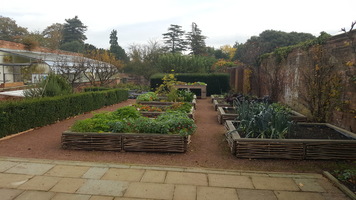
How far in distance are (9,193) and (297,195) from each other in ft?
11.6

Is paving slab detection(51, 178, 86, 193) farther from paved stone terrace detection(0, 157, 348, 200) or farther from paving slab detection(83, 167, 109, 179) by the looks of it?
paving slab detection(83, 167, 109, 179)

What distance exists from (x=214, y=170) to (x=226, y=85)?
14.2 metres

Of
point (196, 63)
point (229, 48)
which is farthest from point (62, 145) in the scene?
point (229, 48)

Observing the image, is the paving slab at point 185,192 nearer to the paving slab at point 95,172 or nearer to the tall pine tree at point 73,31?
the paving slab at point 95,172

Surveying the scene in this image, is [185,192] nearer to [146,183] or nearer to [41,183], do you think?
[146,183]

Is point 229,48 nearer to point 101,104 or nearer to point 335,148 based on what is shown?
point 101,104

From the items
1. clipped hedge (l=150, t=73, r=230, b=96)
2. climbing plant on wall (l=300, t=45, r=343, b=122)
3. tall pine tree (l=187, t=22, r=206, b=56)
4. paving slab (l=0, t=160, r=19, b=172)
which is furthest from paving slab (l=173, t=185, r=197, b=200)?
tall pine tree (l=187, t=22, r=206, b=56)

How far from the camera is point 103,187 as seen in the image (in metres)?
3.19

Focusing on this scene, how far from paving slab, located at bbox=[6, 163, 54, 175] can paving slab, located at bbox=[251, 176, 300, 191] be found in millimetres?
3129

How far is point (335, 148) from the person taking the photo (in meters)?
4.24

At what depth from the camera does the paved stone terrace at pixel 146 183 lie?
9.80 feet

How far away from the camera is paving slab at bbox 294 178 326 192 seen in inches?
126

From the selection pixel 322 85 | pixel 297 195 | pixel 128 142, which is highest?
pixel 322 85

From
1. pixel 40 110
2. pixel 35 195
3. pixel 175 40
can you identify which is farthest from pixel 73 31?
pixel 35 195
